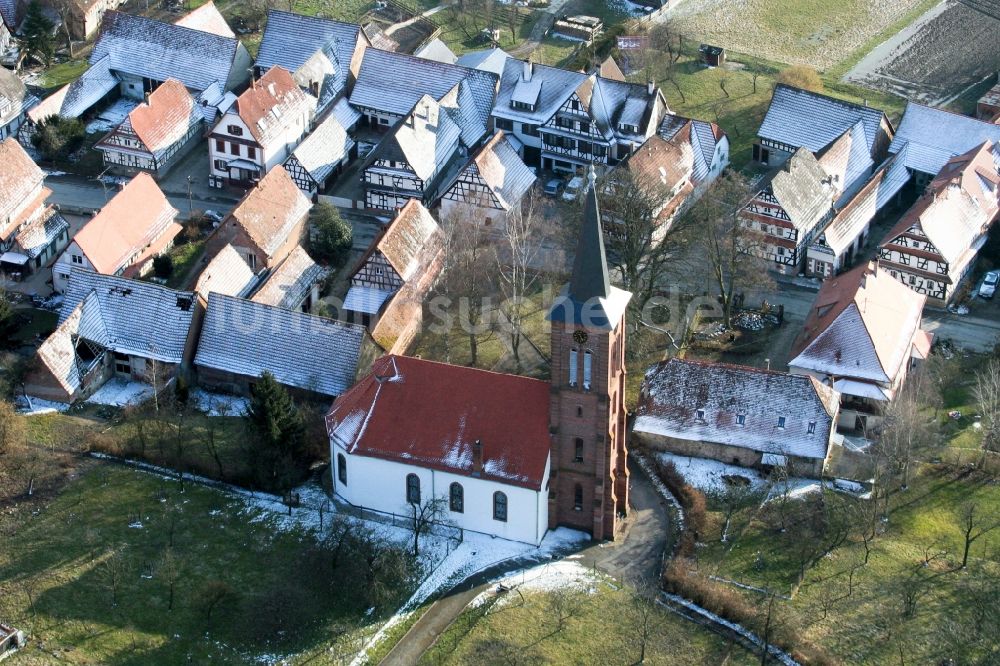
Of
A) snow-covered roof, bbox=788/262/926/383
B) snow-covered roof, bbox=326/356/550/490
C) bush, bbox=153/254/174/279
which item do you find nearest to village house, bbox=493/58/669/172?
snow-covered roof, bbox=788/262/926/383

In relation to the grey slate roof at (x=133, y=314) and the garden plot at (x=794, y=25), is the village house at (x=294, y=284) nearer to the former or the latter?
the grey slate roof at (x=133, y=314)

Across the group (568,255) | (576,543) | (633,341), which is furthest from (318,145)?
(576,543)

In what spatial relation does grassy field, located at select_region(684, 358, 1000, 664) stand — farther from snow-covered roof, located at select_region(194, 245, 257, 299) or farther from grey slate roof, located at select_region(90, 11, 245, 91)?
grey slate roof, located at select_region(90, 11, 245, 91)

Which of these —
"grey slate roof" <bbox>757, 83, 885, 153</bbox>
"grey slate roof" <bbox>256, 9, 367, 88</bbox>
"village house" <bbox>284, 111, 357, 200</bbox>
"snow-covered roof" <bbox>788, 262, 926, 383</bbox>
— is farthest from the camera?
"grey slate roof" <bbox>256, 9, 367, 88</bbox>

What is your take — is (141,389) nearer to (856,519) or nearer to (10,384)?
(10,384)

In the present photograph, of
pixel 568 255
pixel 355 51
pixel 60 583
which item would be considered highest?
pixel 355 51

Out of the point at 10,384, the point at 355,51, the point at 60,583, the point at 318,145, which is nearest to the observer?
the point at 60,583
